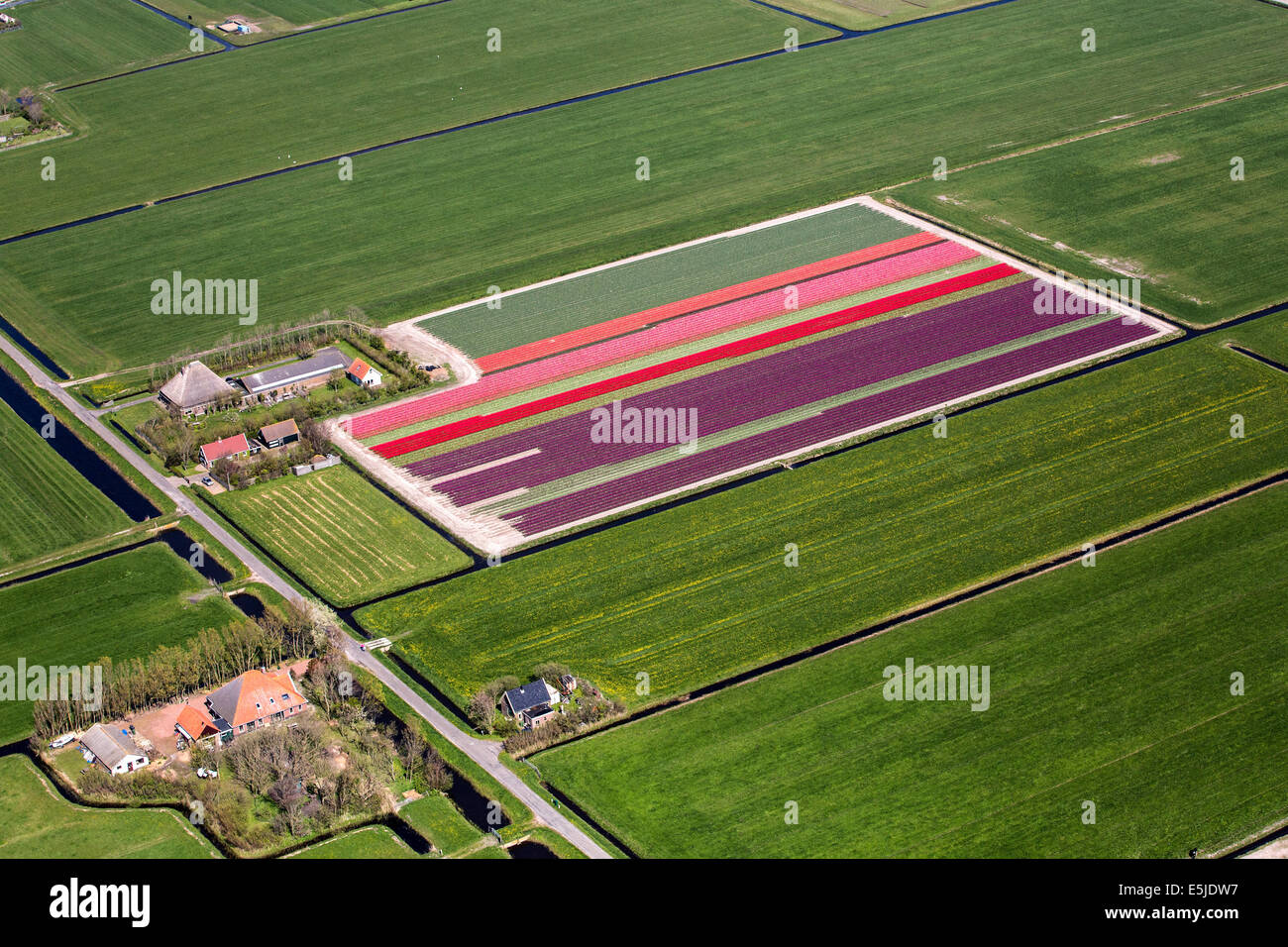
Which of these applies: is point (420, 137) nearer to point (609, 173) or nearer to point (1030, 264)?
point (609, 173)

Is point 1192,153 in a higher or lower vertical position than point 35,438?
higher

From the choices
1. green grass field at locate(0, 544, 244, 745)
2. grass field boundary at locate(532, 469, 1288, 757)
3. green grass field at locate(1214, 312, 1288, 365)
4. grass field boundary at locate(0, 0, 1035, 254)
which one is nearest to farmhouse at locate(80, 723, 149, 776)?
green grass field at locate(0, 544, 244, 745)

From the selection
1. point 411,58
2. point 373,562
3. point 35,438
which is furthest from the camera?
point 411,58

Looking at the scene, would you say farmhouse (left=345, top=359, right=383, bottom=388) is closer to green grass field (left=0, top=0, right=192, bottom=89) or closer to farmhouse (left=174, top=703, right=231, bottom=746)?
farmhouse (left=174, top=703, right=231, bottom=746)

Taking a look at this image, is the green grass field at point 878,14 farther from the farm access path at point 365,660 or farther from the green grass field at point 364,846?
the green grass field at point 364,846

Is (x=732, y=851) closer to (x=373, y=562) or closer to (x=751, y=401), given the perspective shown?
(x=373, y=562)
